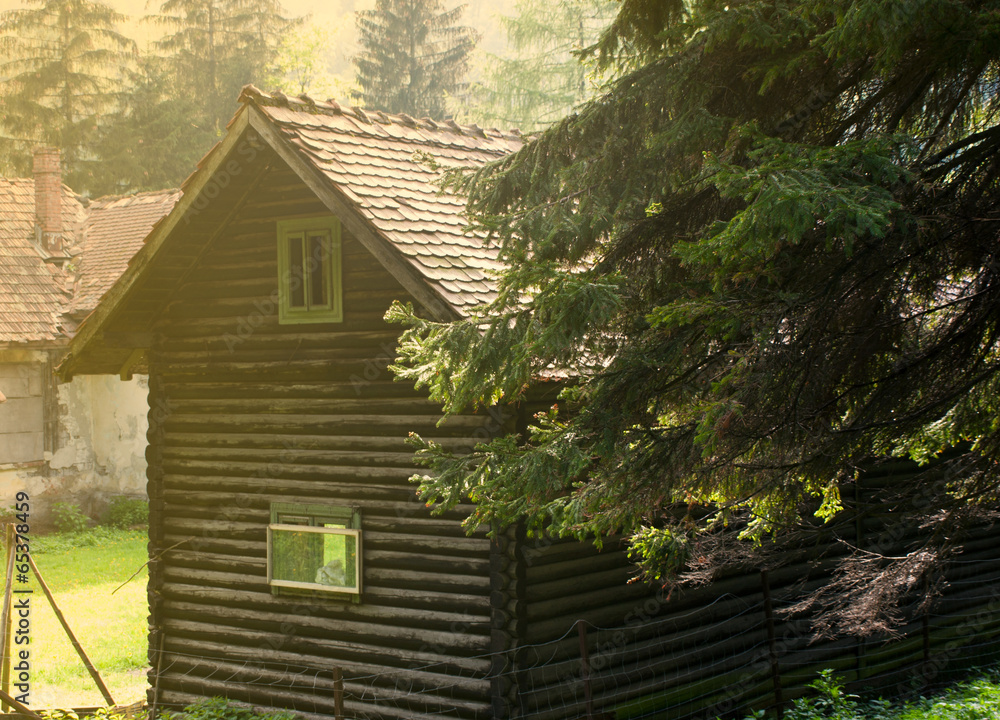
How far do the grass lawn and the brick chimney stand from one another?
26.6 feet

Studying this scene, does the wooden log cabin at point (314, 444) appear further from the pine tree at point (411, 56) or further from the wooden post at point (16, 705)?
the pine tree at point (411, 56)

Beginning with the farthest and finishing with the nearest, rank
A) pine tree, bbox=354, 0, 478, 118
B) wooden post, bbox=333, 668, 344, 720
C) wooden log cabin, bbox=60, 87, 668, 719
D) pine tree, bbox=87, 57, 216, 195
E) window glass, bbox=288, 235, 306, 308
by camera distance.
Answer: pine tree, bbox=354, 0, 478, 118 < pine tree, bbox=87, 57, 216, 195 < window glass, bbox=288, 235, 306, 308 < wooden log cabin, bbox=60, 87, 668, 719 < wooden post, bbox=333, 668, 344, 720

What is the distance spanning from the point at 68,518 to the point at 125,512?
1.37m

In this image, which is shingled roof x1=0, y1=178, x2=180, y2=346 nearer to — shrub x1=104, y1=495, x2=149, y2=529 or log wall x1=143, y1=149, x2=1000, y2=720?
shrub x1=104, y1=495, x2=149, y2=529

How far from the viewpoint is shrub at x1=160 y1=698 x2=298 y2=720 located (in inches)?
386

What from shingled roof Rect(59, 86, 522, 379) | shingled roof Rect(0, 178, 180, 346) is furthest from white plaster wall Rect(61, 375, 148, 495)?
shingled roof Rect(59, 86, 522, 379)

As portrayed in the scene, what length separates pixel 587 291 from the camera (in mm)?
5703

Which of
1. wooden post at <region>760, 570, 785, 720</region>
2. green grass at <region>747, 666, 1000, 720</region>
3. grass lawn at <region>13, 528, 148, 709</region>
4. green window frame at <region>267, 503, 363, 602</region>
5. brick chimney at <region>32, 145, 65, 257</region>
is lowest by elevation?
grass lawn at <region>13, 528, 148, 709</region>

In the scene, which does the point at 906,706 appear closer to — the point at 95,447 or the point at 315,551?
the point at 315,551

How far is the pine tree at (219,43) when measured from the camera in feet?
140

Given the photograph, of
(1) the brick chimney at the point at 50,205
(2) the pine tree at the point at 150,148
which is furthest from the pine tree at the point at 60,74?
(1) the brick chimney at the point at 50,205

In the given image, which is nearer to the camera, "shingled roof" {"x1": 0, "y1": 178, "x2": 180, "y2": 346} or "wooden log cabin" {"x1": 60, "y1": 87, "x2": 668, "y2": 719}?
"wooden log cabin" {"x1": 60, "y1": 87, "x2": 668, "y2": 719}

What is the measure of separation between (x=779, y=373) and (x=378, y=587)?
5.16 meters

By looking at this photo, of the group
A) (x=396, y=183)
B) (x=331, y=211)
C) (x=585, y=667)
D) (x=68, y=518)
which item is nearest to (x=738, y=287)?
(x=585, y=667)
